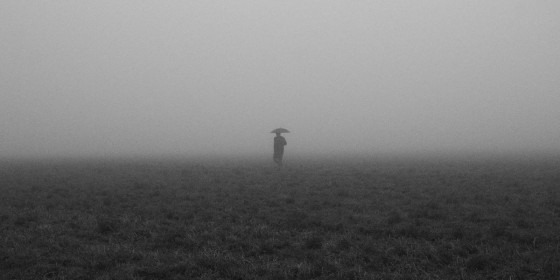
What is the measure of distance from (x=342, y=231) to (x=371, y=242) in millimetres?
1314

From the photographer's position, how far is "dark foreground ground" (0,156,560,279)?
7.27 meters

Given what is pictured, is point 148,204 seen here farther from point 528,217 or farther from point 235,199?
point 528,217

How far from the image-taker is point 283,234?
9891 mm

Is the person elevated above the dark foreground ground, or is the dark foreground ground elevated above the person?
the person

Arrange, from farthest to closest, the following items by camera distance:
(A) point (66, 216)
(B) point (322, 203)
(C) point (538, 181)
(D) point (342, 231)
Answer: (C) point (538, 181) → (B) point (322, 203) → (A) point (66, 216) → (D) point (342, 231)

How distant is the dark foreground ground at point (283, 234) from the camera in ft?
23.9

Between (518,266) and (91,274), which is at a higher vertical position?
(518,266)

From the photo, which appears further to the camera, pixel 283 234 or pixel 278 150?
pixel 278 150

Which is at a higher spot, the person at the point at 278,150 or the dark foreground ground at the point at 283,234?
the person at the point at 278,150

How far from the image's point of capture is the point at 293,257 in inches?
320

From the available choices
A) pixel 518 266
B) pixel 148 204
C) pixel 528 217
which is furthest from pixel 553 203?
pixel 148 204

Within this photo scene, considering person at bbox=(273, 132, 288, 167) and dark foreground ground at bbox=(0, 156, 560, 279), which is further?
person at bbox=(273, 132, 288, 167)

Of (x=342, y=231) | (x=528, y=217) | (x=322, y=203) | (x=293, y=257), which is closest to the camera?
(x=293, y=257)

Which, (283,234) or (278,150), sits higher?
(278,150)
